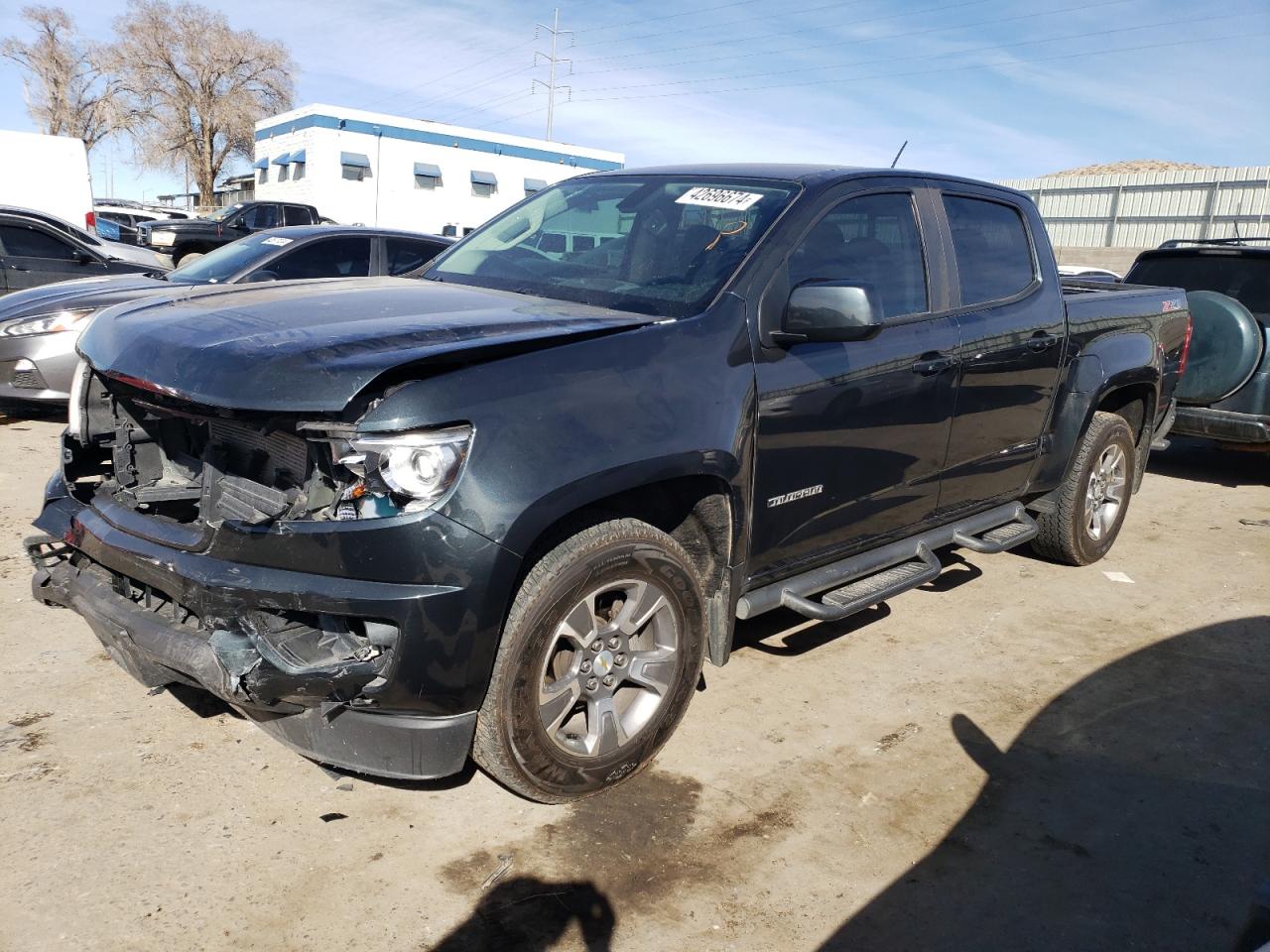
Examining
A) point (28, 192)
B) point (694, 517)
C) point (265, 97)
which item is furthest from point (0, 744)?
point (265, 97)

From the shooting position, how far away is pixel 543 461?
261cm

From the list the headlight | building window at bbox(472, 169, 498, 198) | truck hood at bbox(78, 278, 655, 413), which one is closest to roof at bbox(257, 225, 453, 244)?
the headlight

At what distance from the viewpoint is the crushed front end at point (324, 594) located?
246cm

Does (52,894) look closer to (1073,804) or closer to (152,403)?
(152,403)

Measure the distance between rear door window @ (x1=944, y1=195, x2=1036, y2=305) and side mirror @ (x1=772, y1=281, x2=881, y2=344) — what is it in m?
1.20

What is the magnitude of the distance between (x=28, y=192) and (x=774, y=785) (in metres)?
22.7

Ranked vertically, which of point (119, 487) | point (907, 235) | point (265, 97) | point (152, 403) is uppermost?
point (265, 97)

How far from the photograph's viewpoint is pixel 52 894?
249cm

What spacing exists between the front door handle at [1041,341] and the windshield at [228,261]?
5640 millimetres

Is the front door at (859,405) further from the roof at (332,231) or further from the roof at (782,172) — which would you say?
the roof at (332,231)

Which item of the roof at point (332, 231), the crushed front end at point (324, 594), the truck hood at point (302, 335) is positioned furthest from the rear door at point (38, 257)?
the crushed front end at point (324, 594)

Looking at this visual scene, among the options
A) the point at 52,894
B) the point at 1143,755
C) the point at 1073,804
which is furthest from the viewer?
the point at 1143,755

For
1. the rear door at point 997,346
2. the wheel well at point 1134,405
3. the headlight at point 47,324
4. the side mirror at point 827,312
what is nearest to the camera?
the side mirror at point 827,312

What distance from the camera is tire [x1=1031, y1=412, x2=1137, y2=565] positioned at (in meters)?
5.34
